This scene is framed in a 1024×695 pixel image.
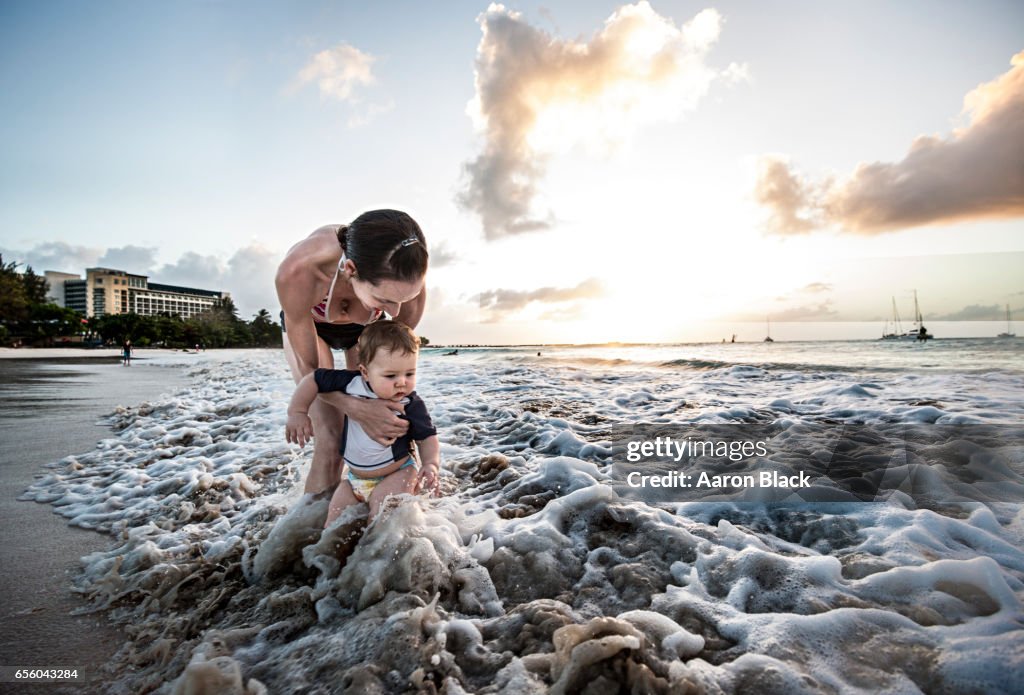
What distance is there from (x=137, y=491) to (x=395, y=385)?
2676mm

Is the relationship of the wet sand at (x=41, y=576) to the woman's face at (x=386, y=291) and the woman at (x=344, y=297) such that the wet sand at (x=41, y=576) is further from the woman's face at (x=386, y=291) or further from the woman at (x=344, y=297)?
the woman's face at (x=386, y=291)

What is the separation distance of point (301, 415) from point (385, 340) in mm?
663

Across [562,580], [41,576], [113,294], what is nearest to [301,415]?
[41,576]

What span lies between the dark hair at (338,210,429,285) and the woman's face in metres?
0.02

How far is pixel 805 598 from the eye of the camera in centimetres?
186

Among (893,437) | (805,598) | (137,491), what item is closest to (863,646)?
(805,598)

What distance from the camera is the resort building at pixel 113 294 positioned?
118062mm

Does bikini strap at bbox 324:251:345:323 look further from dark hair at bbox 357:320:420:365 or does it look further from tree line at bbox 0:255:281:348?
tree line at bbox 0:255:281:348

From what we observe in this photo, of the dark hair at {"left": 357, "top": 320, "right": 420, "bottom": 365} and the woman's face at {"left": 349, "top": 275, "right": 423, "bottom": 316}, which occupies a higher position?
the woman's face at {"left": 349, "top": 275, "right": 423, "bottom": 316}

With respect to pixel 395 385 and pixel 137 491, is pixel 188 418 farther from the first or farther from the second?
pixel 395 385

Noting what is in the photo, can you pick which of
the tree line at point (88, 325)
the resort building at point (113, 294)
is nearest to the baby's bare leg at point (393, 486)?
the tree line at point (88, 325)

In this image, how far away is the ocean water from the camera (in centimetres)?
150

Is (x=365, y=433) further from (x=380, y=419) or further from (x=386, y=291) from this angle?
(x=386, y=291)

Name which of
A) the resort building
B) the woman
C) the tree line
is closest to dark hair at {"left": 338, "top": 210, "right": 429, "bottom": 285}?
the woman
